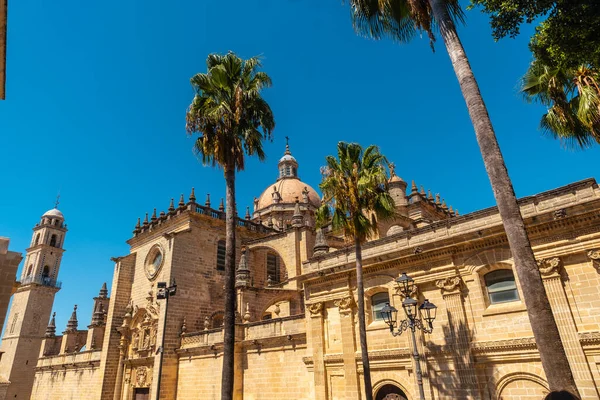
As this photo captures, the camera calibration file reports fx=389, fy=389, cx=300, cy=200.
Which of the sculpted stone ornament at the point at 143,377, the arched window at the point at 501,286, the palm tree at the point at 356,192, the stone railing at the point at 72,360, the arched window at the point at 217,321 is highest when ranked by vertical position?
the palm tree at the point at 356,192

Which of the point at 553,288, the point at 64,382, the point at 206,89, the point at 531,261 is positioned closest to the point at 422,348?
the point at 553,288

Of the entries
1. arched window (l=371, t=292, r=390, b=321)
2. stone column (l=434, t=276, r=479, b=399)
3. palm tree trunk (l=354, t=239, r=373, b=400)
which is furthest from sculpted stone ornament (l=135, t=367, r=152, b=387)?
stone column (l=434, t=276, r=479, b=399)

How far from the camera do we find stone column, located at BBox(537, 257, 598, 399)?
1100 centimetres

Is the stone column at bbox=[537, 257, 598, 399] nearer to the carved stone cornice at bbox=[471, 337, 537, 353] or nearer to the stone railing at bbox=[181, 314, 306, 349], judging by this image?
the carved stone cornice at bbox=[471, 337, 537, 353]

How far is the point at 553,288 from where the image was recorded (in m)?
12.1

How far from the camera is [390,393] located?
14.9 m

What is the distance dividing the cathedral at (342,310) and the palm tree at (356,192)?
1.91 metres

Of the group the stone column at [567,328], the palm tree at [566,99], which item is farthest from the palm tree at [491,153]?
the stone column at [567,328]

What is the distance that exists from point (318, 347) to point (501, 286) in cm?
805

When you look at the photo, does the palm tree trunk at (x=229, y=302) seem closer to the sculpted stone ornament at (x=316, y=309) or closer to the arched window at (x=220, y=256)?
the sculpted stone ornament at (x=316, y=309)

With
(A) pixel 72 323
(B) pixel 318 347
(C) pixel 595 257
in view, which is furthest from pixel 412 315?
(A) pixel 72 323

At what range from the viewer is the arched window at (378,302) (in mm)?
16172

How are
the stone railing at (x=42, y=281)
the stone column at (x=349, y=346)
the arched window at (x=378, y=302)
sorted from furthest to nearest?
1. the stone railing at (x=42, y=281)
2. the arched window at (x=378, y=302)
3. the stone column at (x=349, y=346)

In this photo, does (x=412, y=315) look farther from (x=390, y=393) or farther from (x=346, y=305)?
(x=346, y=305)
